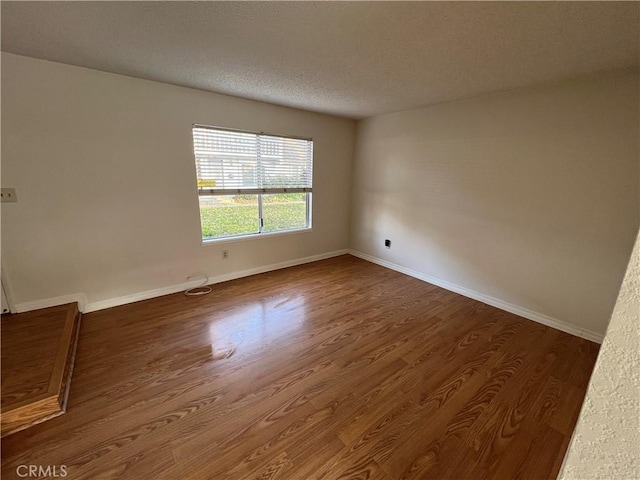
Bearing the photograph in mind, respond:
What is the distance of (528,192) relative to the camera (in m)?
2.58

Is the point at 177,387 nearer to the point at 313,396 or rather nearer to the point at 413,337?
the point at 313,396

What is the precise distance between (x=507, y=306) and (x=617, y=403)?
2.93 m

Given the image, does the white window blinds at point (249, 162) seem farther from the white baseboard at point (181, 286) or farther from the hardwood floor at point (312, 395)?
the hardwood floor at point (312, 395)

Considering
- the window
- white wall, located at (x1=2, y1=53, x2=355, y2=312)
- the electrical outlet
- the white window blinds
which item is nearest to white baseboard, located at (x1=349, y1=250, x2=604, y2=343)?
the window

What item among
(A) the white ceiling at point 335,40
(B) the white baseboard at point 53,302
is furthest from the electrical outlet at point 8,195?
(A) the white ceiling at point 335,40

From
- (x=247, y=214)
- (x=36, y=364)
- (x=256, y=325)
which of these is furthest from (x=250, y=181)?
(x=36, y=364)

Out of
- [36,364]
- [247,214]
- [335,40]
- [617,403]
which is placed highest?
[335,40]

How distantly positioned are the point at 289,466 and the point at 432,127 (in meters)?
3.48

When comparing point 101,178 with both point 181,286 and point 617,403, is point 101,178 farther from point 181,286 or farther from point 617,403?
point 617,403

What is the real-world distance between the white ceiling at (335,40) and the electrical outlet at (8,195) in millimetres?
1032

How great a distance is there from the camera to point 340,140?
4.14 metres

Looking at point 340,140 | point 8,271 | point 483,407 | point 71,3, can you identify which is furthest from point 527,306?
point 8,271

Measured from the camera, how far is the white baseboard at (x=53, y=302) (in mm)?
2337

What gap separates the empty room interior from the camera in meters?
1.40
